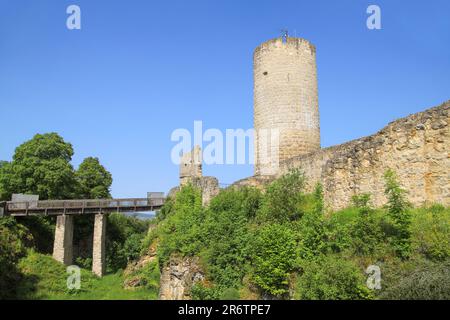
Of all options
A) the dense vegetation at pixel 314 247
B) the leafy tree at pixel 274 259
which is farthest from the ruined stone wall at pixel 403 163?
the leafy tree at pixel 274 259

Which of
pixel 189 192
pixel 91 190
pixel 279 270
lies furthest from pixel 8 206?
pixel 279 270

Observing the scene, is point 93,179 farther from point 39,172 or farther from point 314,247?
point 314,247

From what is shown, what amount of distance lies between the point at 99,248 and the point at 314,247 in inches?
747

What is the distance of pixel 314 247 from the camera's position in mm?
10727

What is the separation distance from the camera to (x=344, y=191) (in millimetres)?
12961

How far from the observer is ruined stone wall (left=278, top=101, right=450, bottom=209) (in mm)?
10164

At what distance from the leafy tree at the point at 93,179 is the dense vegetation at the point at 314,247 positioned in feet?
52.8

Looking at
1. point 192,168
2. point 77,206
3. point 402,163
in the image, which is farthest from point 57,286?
point 402,163

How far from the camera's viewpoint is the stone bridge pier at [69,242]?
24.5 meters

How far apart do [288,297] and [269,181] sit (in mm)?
7757

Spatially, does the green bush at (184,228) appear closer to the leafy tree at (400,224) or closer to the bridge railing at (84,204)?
the bridge railing at (84,204)

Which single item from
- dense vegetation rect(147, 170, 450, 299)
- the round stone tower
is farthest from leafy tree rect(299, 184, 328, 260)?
the round stone tower

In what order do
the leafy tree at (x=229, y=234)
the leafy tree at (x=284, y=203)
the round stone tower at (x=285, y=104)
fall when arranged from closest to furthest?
1. the leafy tree at (x=229, y=234)
2. the leafy tree at (x=284, y=203)
3. the round stone tower at (x=285, y=104)
